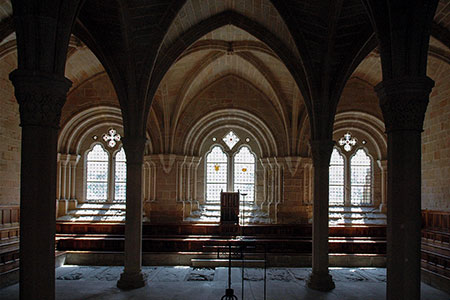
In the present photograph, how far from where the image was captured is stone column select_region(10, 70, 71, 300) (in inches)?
184

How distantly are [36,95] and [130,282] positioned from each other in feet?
17.5

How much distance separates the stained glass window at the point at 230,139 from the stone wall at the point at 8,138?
7.86m

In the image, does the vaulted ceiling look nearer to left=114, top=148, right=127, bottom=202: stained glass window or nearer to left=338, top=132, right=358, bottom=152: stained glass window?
left=114, top=148, right=127, bottom=202: stained glass window

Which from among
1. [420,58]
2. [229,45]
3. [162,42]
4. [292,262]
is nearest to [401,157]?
[420,58]

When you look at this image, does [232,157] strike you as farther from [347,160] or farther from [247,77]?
[347,160]

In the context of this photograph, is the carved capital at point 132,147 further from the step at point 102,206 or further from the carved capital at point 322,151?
the step at point 102,206

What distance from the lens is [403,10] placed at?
194 inches

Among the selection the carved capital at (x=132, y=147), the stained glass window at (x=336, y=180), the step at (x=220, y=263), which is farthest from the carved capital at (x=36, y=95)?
the stained glass window at (x=336, y=180)

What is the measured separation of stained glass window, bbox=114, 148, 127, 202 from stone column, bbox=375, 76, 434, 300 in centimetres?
1221

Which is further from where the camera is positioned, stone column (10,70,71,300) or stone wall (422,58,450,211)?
stone wall (422,58,450,211)

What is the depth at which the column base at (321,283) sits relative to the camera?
8.66 metres

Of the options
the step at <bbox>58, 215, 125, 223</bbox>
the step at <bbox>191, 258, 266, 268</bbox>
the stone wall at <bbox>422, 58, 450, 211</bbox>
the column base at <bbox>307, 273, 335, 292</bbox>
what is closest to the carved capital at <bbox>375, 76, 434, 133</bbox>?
the column base at <bbox>307, 273, 335, 292</bbox>

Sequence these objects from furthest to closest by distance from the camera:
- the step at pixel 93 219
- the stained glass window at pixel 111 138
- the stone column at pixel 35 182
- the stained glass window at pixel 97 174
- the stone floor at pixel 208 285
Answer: the stained glass window at pixel 111 138 < the stained glass window at pixel 97 174 < the step at pixel 93 219 < the stone floor at pixel 208 285 < the stone column at pixel 35 182

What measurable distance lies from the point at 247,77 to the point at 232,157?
3474mm
